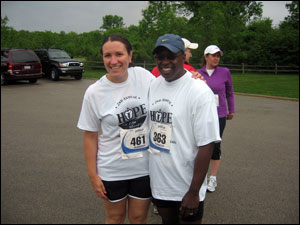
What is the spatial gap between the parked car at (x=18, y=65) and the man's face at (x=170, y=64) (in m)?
15.2

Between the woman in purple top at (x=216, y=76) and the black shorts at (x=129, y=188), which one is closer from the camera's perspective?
the black shorts at (x=129, y=188)

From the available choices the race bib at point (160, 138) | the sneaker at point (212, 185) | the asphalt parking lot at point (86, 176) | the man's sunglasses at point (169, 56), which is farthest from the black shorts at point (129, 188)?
the sneaker at point (212, 185)

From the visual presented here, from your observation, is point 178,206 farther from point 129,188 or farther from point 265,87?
point 265,87

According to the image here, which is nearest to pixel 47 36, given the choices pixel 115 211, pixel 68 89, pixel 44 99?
pixel 68 89

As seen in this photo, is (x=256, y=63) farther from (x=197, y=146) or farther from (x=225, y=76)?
(x=197, y=146)

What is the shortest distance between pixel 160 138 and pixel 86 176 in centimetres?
258

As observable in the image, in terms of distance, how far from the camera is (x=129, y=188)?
6.98 ft

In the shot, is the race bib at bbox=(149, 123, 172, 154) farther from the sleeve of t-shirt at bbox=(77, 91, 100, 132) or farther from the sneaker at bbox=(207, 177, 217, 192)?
the sneaker at bbox=(207, 177, 217, 192)

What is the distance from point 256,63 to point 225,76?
77.8ft

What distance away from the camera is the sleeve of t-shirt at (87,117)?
196 centimetres

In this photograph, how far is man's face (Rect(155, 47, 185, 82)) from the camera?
69.1 inches

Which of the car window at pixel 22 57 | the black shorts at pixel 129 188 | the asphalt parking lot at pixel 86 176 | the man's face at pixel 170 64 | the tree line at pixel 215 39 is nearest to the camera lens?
the man's face at pixel 170 64

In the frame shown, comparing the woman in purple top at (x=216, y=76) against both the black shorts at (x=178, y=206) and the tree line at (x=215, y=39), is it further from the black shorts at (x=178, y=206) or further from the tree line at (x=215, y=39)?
the tree line at (x=215, y=39)

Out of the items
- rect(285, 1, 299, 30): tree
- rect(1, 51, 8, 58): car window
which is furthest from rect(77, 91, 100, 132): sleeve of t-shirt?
rect(285, 1, 299, 30): tree
